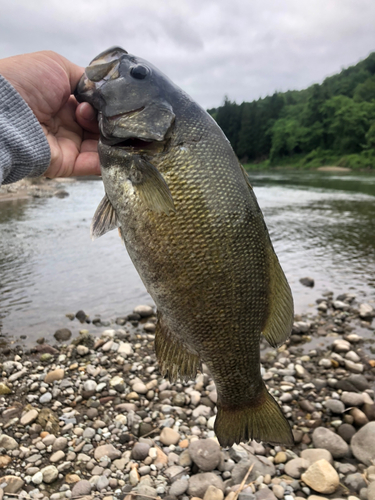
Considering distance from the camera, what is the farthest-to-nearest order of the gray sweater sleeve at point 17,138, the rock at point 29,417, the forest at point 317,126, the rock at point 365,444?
the forest at point 317,126
the rock at point 29,417
the rock at point 365,444
the gray sweater sleeve at point 17,138

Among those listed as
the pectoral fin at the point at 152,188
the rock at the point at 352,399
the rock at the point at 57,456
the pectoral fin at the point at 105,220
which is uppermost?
the pectoral fin at the point at 152,188

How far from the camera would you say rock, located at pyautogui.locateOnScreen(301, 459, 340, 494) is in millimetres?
3201

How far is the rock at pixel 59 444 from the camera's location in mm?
3706

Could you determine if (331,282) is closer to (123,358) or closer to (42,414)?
(123,358)

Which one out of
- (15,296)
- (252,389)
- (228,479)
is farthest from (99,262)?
(252,389)

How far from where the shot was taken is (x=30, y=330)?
20.8 feet

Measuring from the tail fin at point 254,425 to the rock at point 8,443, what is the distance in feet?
8.57

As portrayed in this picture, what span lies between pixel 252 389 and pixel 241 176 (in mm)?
1222

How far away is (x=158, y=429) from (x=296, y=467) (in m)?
1.44

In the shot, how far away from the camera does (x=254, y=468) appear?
3.46 metres

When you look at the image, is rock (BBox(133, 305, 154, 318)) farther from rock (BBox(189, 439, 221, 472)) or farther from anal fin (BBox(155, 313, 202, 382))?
anal fin (BBox(155, 313, 202, 382))

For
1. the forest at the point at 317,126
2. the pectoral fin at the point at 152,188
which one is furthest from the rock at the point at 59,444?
the forest at the point at 317,126

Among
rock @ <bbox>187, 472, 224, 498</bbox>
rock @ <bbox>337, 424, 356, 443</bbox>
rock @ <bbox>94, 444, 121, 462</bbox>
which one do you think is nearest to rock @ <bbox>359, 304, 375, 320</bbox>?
rock @ <bbox>337, 424, 356, 443</bbox>

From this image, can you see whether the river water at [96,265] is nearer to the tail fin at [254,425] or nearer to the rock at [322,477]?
the rock at [322,477]
